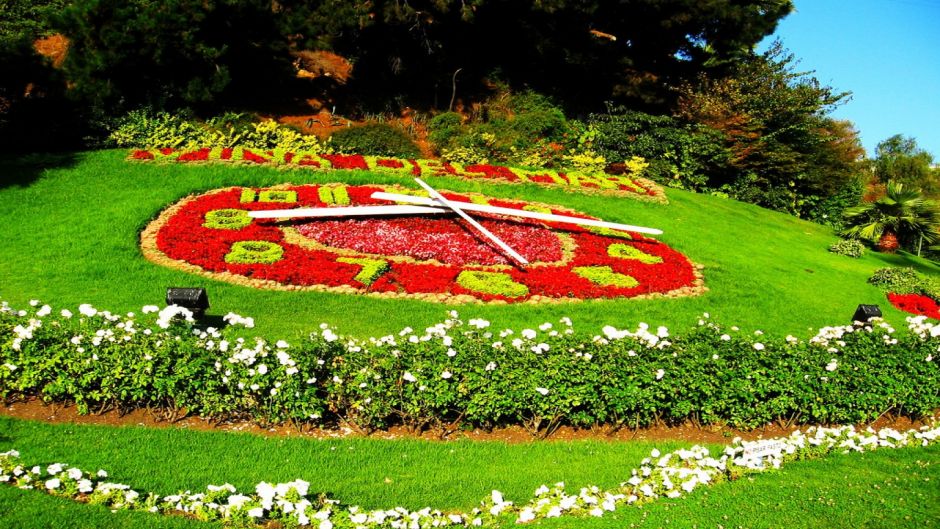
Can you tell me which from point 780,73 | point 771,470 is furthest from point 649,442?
point 780,73

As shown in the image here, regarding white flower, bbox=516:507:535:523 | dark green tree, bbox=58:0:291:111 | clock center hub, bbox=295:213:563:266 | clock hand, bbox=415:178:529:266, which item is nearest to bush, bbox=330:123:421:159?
dark green tree, bbox=58:0:291:111

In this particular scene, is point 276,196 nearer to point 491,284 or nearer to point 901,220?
point 491,284

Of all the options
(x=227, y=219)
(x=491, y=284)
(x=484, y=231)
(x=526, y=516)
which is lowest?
(x=526, y=516)

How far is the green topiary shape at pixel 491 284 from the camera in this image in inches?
420

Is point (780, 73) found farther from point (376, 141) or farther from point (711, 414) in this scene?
point (711, 414)

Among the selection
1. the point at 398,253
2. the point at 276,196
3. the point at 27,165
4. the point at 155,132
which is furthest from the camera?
the point at 155,132

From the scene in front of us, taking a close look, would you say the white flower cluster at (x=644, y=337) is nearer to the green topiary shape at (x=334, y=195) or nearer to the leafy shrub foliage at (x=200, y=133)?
the green topiary shape at (x=334, y=195)

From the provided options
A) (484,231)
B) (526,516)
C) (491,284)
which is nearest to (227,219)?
(484,231)

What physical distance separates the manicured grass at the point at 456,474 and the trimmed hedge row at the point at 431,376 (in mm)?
360

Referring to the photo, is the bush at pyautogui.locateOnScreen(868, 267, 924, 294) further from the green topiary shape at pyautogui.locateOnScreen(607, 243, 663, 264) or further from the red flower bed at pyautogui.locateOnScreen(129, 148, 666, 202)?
the red flower bed at pyautogui.locateOnScreen(129, 148, 666, 202)

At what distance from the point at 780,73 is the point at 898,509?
2230cm

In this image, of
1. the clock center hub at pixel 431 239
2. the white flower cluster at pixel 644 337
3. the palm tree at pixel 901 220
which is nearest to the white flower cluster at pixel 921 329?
the white flower cluster at pixel 644 337

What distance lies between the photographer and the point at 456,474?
6781 millimetres

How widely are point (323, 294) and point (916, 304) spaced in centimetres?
1062
